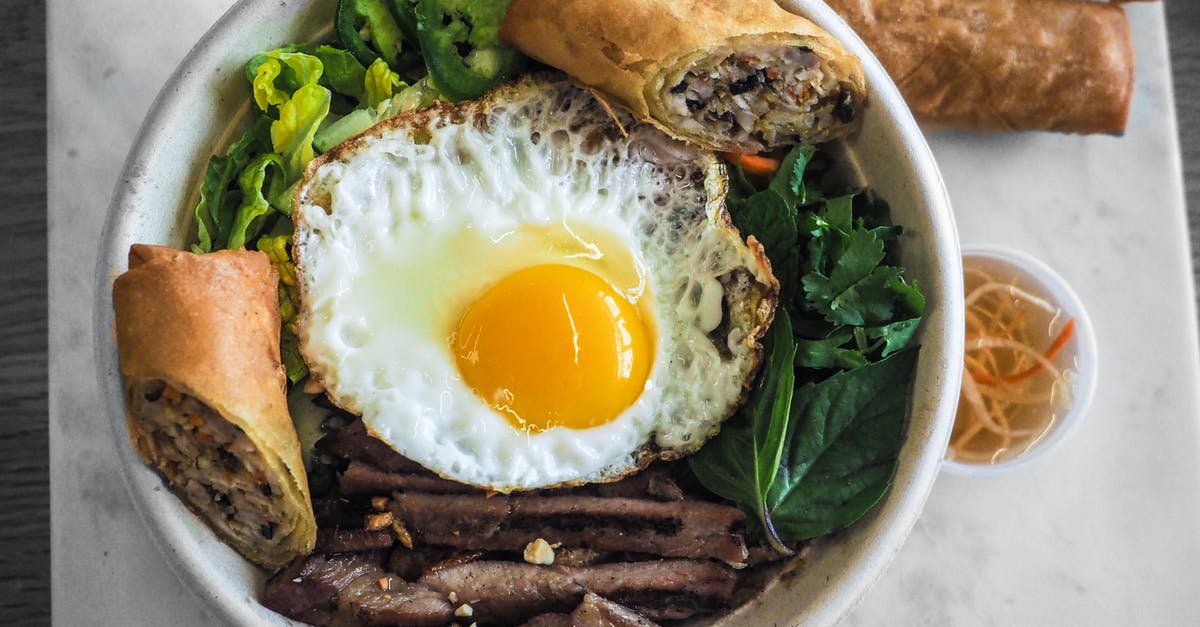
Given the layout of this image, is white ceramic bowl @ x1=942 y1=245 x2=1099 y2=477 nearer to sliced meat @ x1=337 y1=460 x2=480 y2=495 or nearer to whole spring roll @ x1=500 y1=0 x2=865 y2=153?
whole spring roll @ x1=500 y1=0 x2=865 y2=153

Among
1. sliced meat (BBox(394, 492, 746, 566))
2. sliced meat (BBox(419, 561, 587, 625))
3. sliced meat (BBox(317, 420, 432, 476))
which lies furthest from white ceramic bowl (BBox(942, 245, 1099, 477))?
sliced meat (BBox(317, 420, 432, 476))

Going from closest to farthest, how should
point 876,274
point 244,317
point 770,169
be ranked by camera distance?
point 244,317, point 876,274, point 770,169

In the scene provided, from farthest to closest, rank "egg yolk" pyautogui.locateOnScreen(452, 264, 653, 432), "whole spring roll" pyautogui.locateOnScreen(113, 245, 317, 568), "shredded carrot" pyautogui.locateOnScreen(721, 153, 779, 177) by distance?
"shredded carrot" pyautogui.locateOnScreen(721, 153, 779, 177) < "egg yolk" pyautogui.locateOnScreen(452, 264, 653, 432) < "whole spring roll" pyautogui.locateOnScreen(113, 245, 317, 568)

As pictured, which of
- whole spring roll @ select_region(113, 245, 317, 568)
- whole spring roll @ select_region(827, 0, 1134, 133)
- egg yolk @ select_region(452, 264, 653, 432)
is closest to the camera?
whole spring roll @ select_region(113, 245, 317, 568)

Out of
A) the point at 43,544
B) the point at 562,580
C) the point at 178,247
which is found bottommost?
the point at 43,544

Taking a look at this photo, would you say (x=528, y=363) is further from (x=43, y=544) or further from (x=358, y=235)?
(x=43, y=544)

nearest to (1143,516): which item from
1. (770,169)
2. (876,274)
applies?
(876,274)
